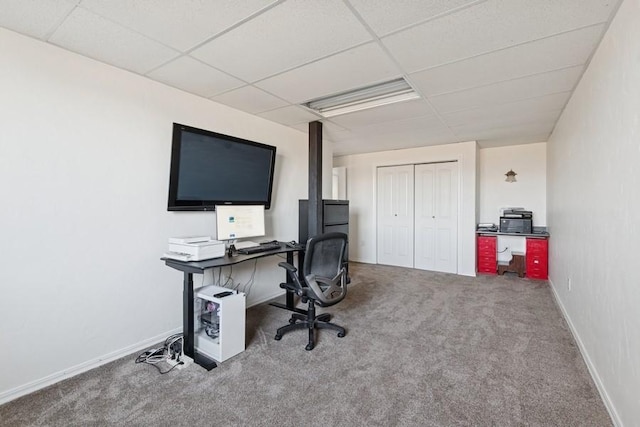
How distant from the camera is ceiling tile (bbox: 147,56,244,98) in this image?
7.38 feet

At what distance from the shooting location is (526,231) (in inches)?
184

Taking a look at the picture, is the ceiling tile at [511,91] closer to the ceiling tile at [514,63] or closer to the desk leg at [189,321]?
the ceiling tile at [514,63]

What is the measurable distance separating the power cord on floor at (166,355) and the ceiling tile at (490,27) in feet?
8.84

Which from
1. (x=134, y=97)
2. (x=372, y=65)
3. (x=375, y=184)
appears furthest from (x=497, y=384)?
(x=375, y=184)

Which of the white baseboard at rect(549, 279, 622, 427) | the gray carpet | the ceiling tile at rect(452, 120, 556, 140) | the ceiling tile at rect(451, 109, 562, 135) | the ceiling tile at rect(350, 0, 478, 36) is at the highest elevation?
the ceiling tile at rect(452, 120, 556, 140)

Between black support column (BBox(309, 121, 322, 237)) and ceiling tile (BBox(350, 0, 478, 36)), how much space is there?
2.03m

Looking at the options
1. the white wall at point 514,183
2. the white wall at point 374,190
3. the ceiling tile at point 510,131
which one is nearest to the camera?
the ceiling tile at point 510,131

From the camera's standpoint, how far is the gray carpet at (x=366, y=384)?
169 cm

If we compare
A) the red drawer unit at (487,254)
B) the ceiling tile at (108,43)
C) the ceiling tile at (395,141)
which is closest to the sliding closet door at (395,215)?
the ceiling tile at (395,141)

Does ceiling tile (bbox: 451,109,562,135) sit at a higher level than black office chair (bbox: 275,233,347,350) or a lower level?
higher

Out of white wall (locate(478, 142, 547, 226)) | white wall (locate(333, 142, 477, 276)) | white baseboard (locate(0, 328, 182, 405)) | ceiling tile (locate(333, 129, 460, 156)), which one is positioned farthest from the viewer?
white wall (locate(478, 142, 547, 226))

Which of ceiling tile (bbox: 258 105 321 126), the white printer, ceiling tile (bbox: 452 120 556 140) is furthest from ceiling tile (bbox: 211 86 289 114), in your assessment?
ceiling tile (bbox: 452 120 556 140)

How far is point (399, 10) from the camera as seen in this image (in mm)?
1590

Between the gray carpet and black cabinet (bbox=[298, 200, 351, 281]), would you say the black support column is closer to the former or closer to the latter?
black cabinet (bbox=[298, 200, 351, 281])
